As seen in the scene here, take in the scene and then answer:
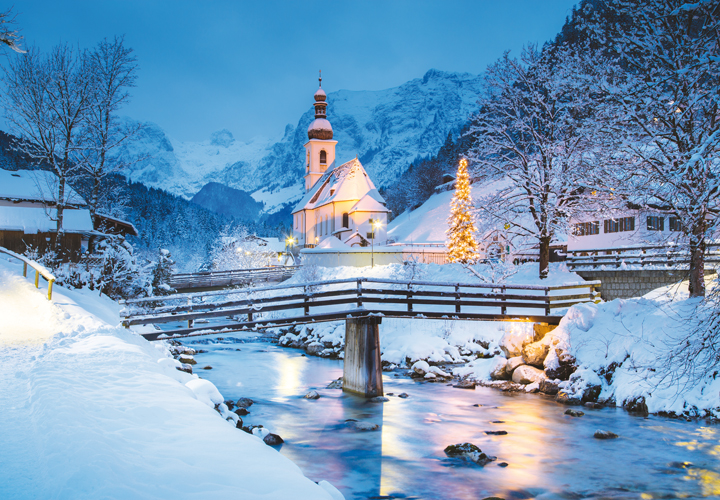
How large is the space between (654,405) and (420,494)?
909 cm

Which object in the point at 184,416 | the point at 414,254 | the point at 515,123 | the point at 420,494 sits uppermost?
the point at 515,123

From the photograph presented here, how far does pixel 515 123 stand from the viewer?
1031 inches

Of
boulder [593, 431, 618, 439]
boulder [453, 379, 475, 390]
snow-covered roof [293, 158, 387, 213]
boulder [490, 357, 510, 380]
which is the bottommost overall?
boulder [453, 379, 475, 390]

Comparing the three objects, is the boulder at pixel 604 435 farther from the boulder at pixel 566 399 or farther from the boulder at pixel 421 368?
the boulder at pixel 421 368

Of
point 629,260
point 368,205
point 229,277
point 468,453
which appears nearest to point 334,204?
point 368,205

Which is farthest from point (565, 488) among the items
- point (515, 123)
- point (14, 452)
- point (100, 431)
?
point (515, 123)

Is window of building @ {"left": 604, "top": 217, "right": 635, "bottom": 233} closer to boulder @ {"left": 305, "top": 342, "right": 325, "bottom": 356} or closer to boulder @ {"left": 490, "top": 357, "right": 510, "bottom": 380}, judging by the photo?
boulder @ {"left": 490, "top": 357, "right": 510, "bottom": 380}

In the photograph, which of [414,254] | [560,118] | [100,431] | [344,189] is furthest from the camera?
[344,189]

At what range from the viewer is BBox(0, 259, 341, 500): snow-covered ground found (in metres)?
5.45

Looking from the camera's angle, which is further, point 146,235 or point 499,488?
point 146,235

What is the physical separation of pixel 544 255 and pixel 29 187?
95.6 feet

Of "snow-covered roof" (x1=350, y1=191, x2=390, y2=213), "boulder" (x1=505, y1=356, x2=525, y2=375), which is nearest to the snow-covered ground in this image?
"boulder" (x1=505, y1=356, x2=525, y2=375)

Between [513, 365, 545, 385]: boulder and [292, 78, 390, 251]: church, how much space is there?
32.9 metres

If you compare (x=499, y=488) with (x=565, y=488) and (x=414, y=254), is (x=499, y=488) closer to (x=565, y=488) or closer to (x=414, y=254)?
(x=565, y=488)
